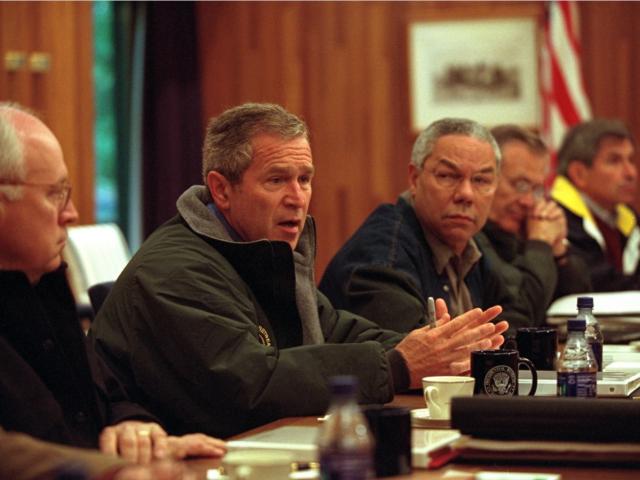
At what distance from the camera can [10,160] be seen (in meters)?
1.91

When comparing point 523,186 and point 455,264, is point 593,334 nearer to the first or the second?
point 455,264

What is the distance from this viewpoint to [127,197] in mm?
8383

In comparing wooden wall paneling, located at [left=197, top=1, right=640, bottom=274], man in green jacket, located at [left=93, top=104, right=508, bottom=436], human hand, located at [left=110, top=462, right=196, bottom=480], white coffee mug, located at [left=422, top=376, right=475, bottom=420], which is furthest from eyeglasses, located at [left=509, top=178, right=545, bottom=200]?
wooden wall paneling, located at [left=197, top=1, right=640, bottom=274]

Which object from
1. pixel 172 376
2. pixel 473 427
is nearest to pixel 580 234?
pixel 172 376

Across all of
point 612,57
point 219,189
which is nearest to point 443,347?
point 219,189

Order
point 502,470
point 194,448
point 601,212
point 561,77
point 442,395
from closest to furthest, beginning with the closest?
point 502,470
point 194,448
point 442,395
point 601,212
point 561,77

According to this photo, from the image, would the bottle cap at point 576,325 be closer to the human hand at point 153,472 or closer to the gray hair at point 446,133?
the human hand at point 153,472

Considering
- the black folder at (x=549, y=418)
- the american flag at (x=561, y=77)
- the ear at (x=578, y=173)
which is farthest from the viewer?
the american flag at (x=561, y=77)

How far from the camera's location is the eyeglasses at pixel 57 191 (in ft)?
6.32

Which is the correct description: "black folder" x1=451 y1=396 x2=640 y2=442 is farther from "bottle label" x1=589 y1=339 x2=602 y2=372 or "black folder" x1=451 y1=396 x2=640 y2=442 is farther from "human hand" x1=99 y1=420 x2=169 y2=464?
"bottle label" x1=589 y1=339 x2=602 y2=372

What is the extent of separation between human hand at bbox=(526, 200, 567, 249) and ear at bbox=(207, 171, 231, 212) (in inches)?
78.9

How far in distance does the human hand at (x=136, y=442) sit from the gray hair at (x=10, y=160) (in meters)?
0.45

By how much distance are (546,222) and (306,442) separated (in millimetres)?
2875

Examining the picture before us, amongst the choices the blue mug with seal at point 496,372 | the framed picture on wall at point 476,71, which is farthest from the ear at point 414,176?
the framed picture on wall at point 476,71
